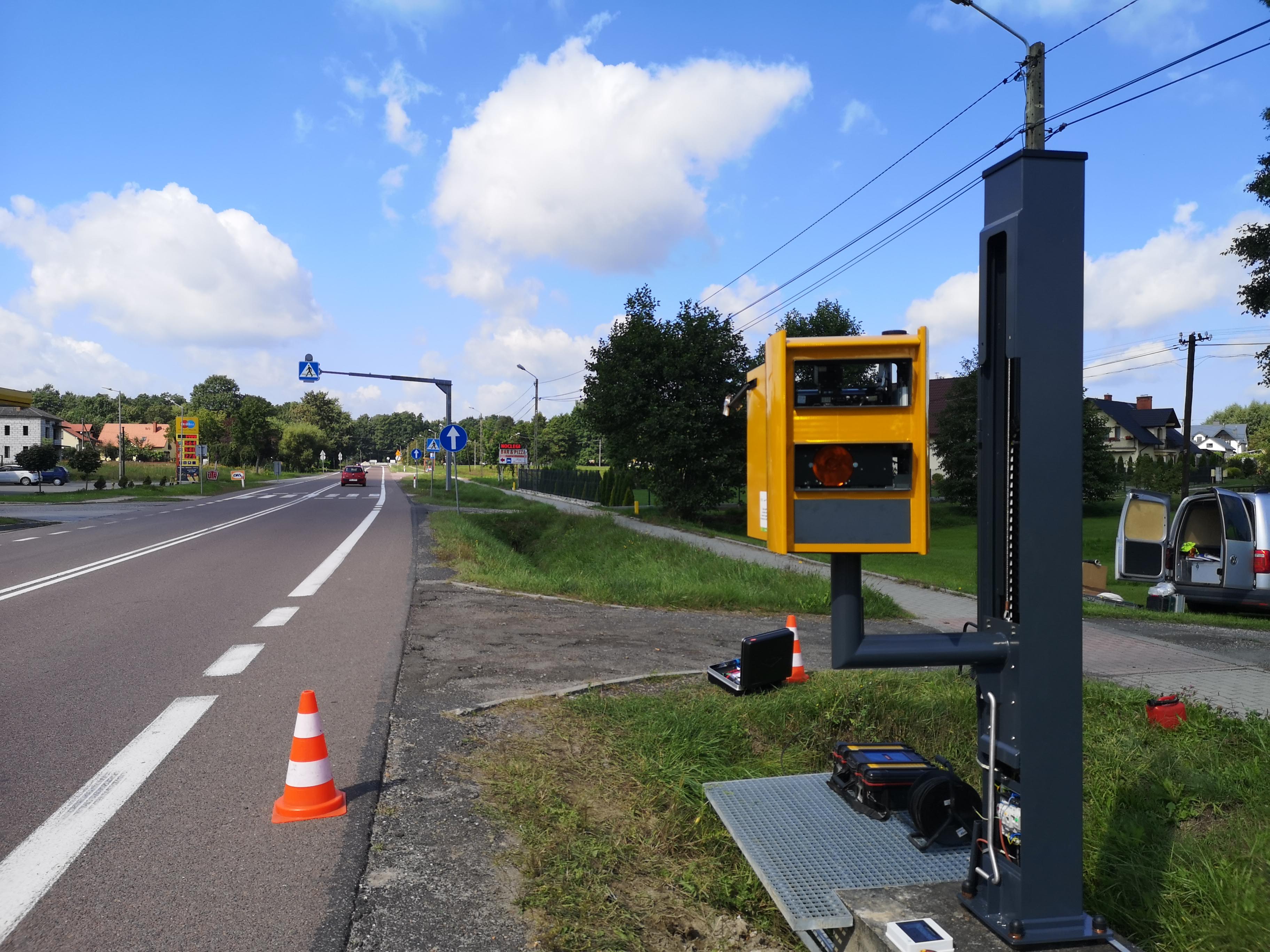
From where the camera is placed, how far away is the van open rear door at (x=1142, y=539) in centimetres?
1294

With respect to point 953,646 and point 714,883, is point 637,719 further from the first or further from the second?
point 953,646

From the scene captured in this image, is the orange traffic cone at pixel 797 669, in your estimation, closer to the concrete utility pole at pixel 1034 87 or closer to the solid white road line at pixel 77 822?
the solid white road line at pixel 77 822

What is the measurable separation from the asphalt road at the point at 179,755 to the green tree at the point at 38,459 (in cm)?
5500

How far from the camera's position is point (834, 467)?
2.88 m

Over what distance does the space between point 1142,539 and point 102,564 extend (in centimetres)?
1689

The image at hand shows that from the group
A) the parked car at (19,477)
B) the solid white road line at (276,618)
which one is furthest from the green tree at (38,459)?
the solid white road line at (276,618)

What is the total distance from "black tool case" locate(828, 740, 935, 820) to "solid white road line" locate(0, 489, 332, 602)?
10799 millimetres

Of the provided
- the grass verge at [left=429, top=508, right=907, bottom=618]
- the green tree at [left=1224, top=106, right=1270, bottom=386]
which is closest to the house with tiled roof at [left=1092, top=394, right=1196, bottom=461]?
the green tree at [left=1224, top=106, right=1270, bottom=386]

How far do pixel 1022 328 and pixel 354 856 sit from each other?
10.7 ft

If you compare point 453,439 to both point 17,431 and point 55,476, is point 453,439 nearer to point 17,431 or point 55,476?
point 55,476

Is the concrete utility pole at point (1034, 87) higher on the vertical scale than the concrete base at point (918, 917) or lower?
higher

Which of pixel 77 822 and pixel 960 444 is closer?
pixel 77 822

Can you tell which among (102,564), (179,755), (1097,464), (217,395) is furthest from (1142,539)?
(217,395)

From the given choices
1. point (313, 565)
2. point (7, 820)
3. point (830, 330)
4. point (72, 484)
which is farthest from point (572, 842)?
point (72, 484)
